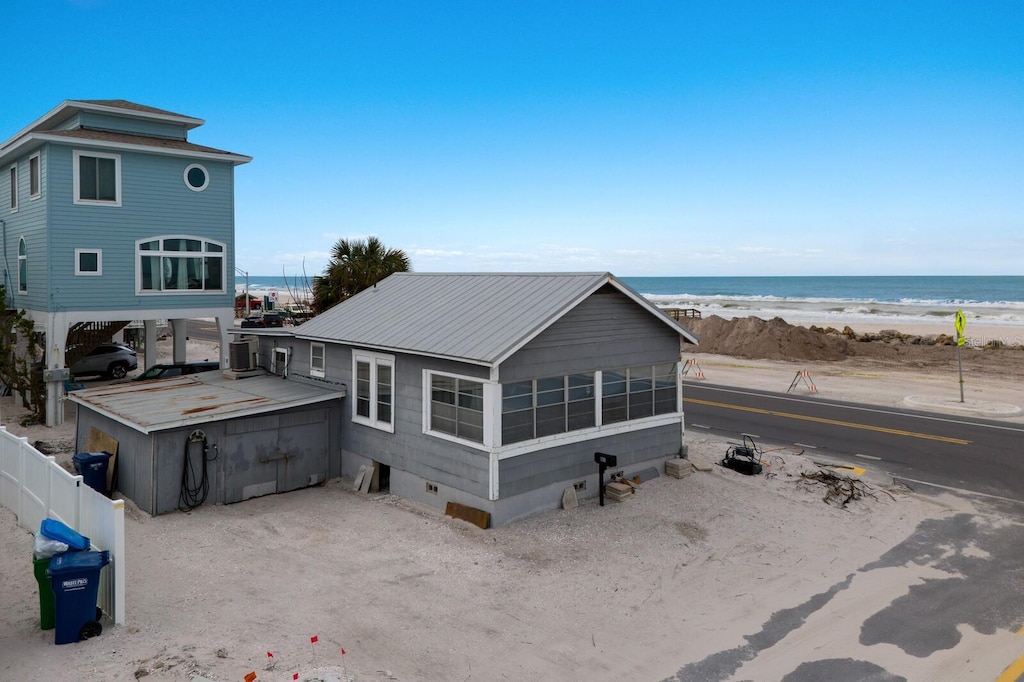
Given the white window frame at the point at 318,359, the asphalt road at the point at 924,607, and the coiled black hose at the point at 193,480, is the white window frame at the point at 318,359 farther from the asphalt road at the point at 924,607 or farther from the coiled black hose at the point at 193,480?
the asphalt road at the point at 924,607

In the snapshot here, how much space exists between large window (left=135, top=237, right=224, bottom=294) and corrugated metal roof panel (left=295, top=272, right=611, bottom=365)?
26.9ft

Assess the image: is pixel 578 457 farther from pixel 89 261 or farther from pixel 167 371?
pixel 89 261

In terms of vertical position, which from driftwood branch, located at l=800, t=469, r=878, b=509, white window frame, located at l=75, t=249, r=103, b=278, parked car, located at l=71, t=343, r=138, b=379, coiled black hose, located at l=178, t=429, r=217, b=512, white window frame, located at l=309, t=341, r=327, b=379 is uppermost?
white window frame, located at l=75, t=249, r=103, b=278

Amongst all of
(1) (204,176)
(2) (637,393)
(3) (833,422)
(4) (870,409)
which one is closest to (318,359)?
(2) (637,393)

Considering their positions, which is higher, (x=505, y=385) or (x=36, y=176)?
(x=36, y=176)

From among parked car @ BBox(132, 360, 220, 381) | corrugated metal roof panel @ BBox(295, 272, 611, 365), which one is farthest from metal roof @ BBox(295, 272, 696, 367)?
parked car @ BBox(132, 360, 220, 381)

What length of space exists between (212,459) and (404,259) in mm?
17511

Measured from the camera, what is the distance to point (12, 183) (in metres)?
24.3

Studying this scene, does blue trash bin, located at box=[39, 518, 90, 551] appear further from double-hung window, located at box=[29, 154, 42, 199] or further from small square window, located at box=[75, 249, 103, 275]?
double-hung window, located at box=[29, 154, 42, 199]

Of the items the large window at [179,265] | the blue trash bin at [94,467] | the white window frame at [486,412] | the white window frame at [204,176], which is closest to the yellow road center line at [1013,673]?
the white window frame at [486,412]

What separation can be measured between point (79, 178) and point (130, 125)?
135 inches

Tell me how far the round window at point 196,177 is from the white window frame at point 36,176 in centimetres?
419

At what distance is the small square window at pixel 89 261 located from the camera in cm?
2217

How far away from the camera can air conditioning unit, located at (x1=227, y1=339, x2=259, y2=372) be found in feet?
64.0
